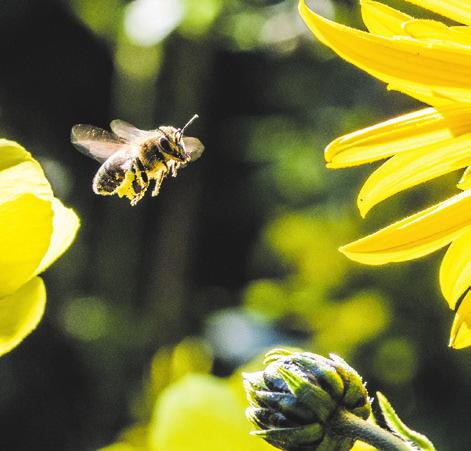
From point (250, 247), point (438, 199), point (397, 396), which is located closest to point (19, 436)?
point (250, 247)

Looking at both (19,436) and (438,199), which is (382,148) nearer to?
(438,199)

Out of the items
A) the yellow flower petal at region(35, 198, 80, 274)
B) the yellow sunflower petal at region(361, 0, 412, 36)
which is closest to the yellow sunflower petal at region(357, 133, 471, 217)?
the yellow sunflower petal at region(361, 0, 412, 36)

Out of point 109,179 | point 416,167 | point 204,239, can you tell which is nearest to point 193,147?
point 109,179

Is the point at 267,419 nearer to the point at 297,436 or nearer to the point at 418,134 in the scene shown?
the point at 297,436

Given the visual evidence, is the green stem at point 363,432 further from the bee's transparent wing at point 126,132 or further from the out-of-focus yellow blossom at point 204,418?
the bee's transparent wing at point 126,132

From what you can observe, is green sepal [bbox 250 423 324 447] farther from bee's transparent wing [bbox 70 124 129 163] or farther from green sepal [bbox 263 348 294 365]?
bee's transparent wing [bbox 70 124 129 163]
